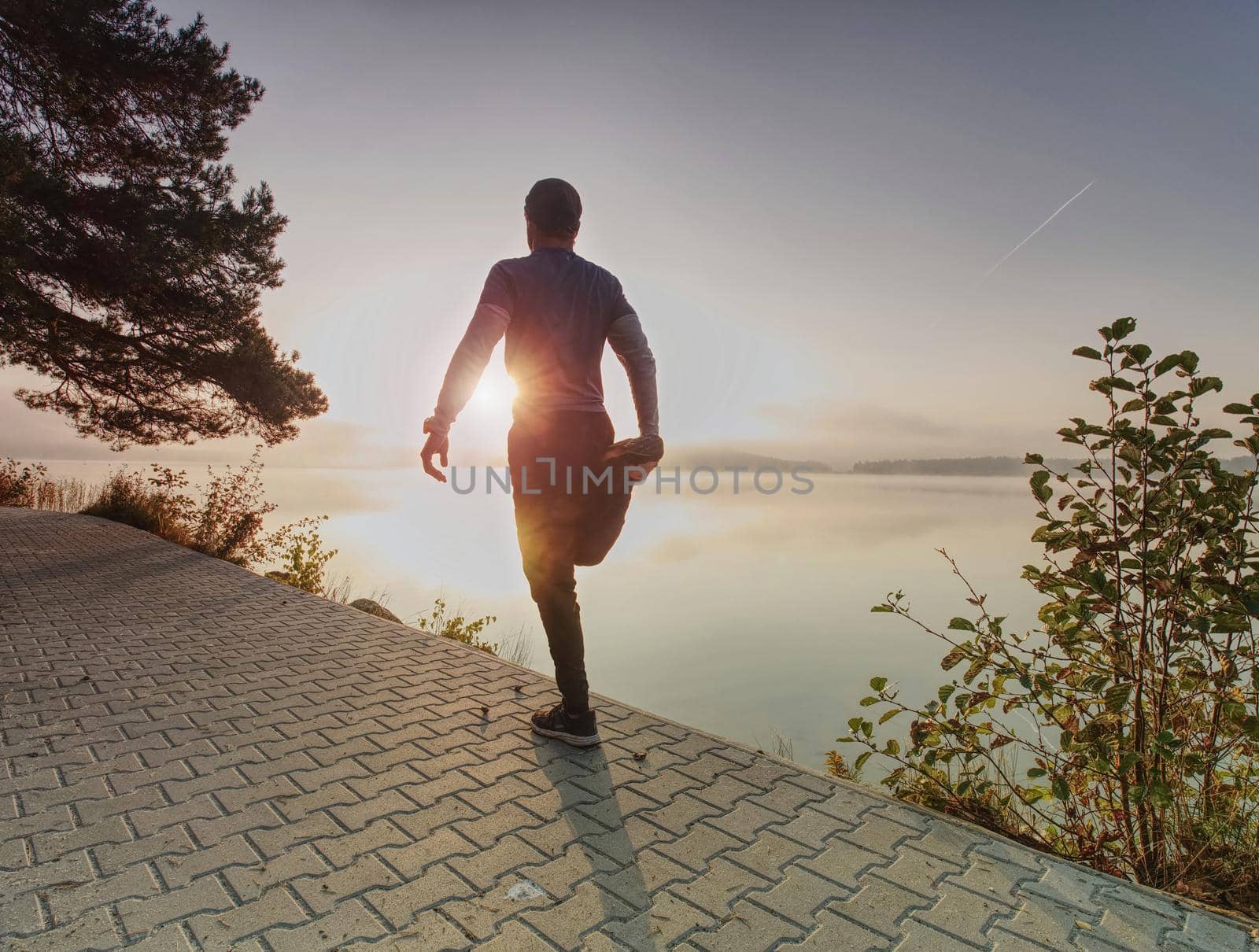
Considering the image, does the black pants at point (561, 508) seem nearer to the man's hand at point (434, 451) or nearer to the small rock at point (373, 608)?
the man's hand at point (434, 451)

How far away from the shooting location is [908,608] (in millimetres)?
3566

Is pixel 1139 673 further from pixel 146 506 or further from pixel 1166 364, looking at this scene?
pixel 146 506

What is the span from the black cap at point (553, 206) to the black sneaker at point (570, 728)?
247cm

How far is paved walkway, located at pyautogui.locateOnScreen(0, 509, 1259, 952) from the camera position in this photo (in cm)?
230

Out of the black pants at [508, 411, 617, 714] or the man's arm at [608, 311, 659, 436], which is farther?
the man's arm at [608, 311, 659, 436]

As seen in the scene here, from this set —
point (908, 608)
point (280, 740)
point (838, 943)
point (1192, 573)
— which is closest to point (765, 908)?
point (838, 943)

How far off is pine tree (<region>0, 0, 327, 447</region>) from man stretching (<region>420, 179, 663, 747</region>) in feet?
26.7

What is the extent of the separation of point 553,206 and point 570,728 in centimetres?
264

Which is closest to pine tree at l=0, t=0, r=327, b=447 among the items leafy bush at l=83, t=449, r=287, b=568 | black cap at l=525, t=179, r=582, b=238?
leafy bush at l=83, t=449, r=287, b=568

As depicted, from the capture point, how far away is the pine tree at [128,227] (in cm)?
959

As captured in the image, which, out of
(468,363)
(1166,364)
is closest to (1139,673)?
(1166,364)

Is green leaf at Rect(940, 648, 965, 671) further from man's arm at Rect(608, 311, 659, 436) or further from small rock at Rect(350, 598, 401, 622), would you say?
small rock at Rect(350, 598, 401, 622)

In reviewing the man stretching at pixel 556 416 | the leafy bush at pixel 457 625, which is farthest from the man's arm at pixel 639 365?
the leafy bush at pixel 457 625

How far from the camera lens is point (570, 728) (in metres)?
3.80
